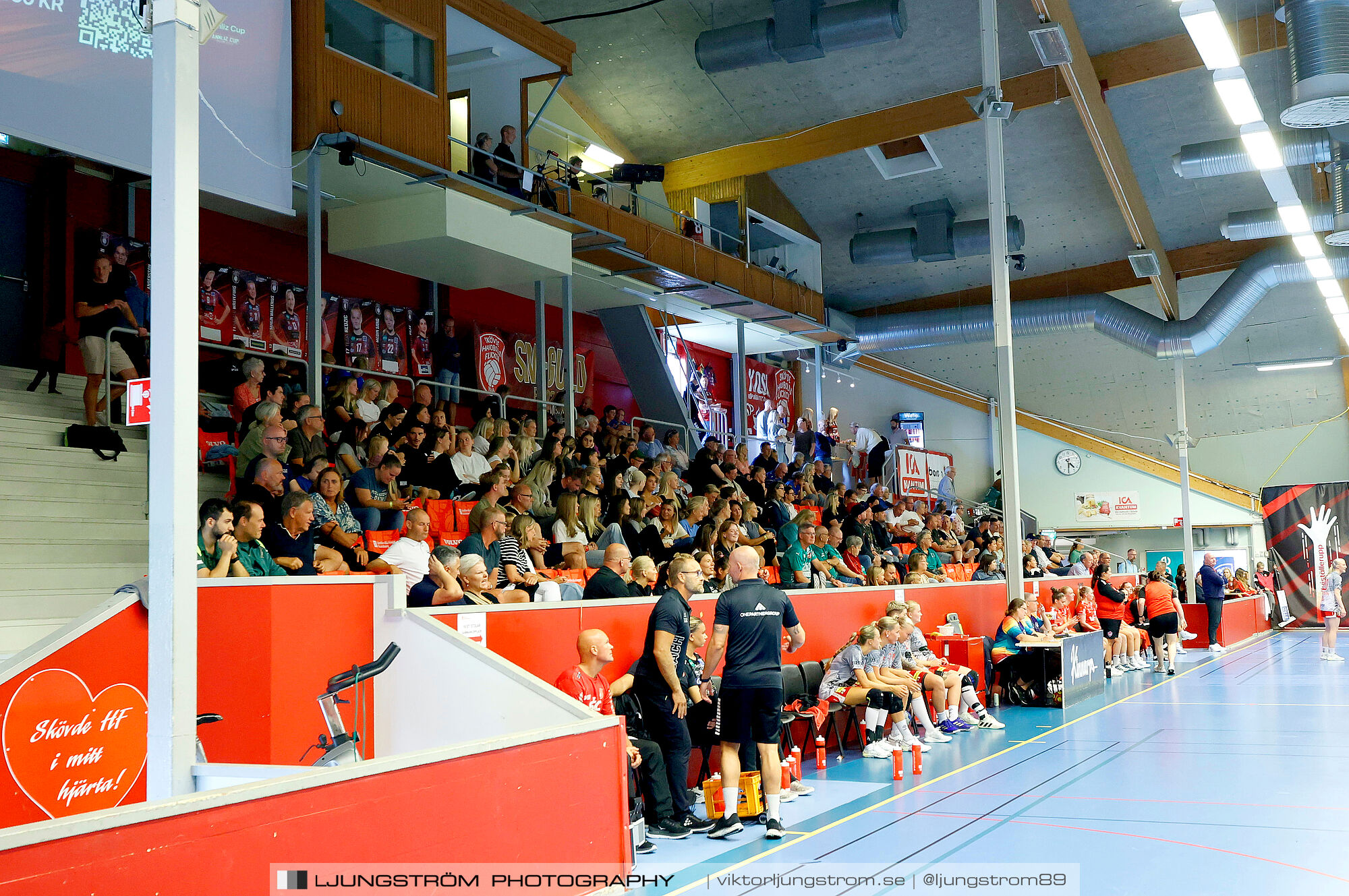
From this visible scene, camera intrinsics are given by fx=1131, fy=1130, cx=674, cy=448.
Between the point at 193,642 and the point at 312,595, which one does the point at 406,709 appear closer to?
the point at 312,595

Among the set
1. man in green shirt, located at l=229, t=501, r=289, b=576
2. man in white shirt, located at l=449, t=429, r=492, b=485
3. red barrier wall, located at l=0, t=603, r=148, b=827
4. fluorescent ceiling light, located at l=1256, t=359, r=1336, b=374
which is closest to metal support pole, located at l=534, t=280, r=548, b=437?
man in white shirt, located at l=449, t=429, r=492, b=485

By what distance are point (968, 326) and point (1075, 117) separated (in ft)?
19.0

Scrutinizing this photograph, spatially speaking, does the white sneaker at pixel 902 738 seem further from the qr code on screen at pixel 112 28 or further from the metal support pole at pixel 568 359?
the qr code on screen at pixel 112 28

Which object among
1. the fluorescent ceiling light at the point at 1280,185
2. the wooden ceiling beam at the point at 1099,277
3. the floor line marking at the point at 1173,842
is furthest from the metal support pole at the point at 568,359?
the wooden ceiling beam at the point at 1099,277

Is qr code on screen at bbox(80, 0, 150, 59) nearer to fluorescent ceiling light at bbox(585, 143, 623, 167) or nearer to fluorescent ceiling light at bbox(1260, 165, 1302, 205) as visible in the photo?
fluorescent ceiling light at bbox(585, 143, 623, 167)

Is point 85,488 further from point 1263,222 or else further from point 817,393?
point 1263,222

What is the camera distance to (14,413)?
29.6ft

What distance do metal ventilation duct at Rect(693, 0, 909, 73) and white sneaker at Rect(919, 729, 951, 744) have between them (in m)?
9.29

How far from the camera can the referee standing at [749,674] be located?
6.58 metres

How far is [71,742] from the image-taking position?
446 cm

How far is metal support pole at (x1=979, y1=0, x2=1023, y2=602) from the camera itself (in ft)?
44.0

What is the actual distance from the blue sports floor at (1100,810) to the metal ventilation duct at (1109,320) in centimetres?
1198

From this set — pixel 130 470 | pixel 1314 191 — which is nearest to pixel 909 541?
pixel 1314 191

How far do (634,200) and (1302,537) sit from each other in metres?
18.7
